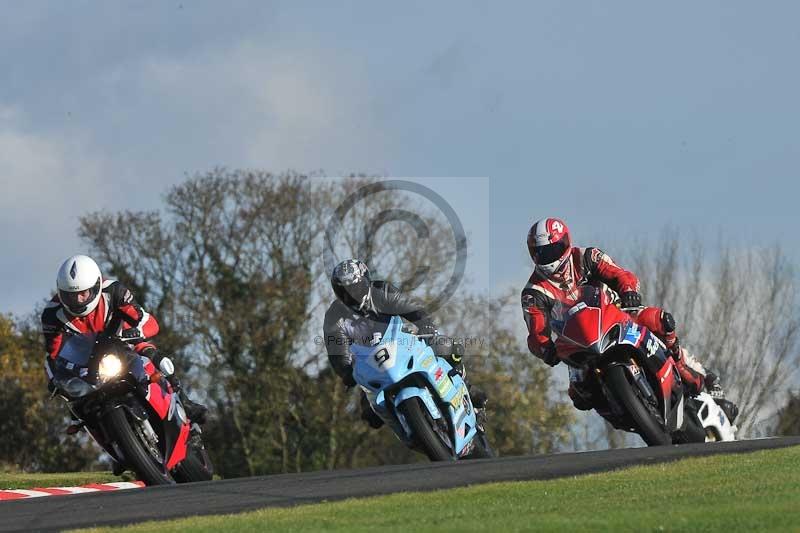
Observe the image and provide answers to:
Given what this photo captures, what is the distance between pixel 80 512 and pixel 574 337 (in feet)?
17.1

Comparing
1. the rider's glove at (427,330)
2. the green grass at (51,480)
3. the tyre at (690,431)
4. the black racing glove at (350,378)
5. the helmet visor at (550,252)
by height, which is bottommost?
the green grass at (51,480)

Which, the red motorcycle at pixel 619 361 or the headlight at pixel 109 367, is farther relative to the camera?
the red motorcycle at pixel 619 361

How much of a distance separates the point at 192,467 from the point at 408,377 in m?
2.28

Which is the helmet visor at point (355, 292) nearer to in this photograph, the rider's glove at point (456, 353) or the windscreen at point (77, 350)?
the rider's glove at point (456, 353)

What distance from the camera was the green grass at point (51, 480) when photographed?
1984cm

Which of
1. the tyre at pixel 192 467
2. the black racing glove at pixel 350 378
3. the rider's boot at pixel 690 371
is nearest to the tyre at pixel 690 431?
the rider's boot at pixel 690 371

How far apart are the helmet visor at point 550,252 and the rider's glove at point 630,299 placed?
29.7 inches

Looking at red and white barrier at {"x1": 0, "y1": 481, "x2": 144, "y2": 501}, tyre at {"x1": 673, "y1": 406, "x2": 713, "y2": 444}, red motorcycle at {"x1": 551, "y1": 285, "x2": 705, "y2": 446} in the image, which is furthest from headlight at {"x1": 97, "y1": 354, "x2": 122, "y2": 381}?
tyre at {"x1": 673, "y1": 406, "x2": 713, "y2": 444}

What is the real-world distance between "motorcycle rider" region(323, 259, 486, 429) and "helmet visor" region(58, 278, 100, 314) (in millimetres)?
2465

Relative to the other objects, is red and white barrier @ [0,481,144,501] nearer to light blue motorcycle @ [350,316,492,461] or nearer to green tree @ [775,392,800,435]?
light blue motorcycle @ [350,316,492,461]

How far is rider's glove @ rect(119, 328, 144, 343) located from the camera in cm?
1424

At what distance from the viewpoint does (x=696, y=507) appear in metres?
8.88

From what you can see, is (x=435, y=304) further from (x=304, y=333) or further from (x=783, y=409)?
(x=783, y=409)

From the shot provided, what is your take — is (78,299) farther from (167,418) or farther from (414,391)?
(414,391)
